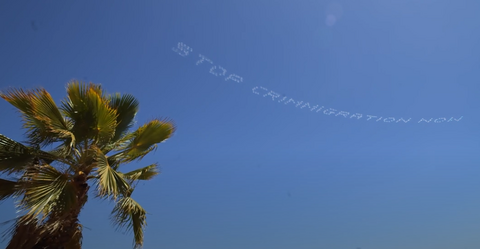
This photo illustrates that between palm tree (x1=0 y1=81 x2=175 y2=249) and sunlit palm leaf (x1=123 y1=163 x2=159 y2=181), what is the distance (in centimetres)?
41

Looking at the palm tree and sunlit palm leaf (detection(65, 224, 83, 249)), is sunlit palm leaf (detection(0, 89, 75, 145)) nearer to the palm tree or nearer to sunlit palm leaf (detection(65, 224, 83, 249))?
the palm tree

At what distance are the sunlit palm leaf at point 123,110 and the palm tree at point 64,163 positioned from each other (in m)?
0.55

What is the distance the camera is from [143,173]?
10492 mm

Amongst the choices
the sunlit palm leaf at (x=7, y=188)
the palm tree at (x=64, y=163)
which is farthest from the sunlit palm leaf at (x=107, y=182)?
the sunlit palm leaf at (x=7, y=188)

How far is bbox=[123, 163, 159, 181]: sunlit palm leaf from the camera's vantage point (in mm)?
9743

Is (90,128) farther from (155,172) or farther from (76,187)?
(155,172)

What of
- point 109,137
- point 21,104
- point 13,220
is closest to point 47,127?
point 21,104

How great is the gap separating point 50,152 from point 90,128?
5.70 feet

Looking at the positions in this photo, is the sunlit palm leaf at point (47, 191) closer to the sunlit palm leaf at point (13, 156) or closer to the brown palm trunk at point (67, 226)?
Answer: the brown palm trunk at point (67, 226)

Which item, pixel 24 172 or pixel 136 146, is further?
pixel 136 146

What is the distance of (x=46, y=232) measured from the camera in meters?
7.42

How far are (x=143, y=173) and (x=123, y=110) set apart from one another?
7.27ft

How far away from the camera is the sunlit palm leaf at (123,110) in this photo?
389 inches

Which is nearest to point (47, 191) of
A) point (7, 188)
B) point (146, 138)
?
point (7, 188)
